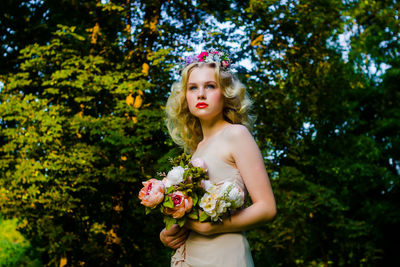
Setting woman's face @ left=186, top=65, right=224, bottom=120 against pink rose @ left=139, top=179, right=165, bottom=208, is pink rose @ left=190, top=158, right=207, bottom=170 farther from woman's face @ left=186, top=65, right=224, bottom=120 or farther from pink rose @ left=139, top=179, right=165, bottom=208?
woman's face @ left=186, top=65, right=224, bottom=120

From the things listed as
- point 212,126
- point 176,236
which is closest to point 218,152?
point 212,126

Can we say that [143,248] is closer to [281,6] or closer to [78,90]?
[78,90]

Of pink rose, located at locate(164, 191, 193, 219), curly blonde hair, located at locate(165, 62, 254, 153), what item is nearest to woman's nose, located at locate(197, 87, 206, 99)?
curly blonde hair, located at locate(165, 62, 254, 153)

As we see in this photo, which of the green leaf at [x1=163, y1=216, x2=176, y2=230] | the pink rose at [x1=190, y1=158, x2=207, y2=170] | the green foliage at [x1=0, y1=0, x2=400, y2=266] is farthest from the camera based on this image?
the green foliage at [x1=0, y1=0, x2=400, y2=266]

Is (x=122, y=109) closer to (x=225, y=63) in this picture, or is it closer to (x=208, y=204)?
(x=225, y=63)

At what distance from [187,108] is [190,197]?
0.88 m

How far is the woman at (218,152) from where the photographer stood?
1.98m

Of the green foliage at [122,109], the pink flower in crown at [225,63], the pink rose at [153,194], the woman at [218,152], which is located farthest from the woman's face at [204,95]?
the green foliage at [122,109]

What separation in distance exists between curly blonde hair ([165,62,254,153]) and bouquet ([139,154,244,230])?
0.58 m

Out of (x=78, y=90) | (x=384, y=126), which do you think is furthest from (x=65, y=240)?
(x=384, y=126)

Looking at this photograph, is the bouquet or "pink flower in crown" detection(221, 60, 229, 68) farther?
"pink flower in crown" detection(221, 60, 229, 68)

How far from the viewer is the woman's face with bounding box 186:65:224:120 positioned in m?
2.33

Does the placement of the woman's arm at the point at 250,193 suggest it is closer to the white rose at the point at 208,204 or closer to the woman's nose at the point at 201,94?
the white rose at the point at 208,204

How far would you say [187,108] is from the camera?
2.66m
